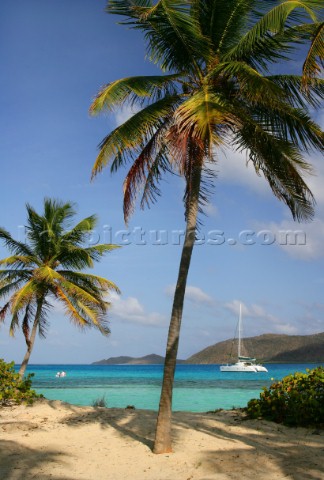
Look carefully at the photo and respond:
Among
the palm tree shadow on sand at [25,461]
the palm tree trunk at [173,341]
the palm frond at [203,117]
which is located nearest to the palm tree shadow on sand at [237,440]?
the palm tree trunk at [173,341]

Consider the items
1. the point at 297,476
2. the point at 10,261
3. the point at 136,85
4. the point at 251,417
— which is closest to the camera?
the point at 297,476

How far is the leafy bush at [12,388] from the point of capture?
1336 centimetres

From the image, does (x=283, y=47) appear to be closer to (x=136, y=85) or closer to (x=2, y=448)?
(x=136, y=85)

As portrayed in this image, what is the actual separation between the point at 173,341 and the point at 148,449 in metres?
2.00

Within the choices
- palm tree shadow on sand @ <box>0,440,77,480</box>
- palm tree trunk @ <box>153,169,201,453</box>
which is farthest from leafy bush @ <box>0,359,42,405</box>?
palm tree trunk @ <box>153,169,201,453</box>

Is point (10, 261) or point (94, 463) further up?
point (10, 261)

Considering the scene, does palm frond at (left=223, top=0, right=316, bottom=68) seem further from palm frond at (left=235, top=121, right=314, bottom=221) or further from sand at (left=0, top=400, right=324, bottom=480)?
sand at (left=0, top=400, right=324, bottom=480)

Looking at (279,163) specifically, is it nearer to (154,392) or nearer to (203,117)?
(203,117)

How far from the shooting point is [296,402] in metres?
10.1

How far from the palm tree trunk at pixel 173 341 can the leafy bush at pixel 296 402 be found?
3.46 meters

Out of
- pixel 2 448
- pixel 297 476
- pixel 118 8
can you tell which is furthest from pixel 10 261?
pixel 297 476

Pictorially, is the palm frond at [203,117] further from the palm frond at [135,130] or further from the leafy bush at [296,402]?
the leafy bush at [296,402]

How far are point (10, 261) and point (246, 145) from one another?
11.1 m

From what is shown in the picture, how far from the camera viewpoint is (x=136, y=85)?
29.6ft
